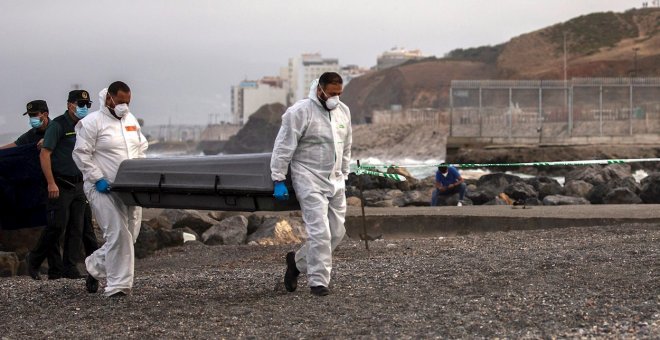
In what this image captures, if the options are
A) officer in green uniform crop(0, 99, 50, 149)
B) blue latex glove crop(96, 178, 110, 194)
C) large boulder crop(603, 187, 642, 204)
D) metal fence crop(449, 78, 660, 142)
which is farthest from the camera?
metal fence crop(449, 78, 660, 142)

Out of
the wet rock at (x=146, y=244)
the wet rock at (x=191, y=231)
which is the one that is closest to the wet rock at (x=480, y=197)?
the wet rock at (x=191, y=231)

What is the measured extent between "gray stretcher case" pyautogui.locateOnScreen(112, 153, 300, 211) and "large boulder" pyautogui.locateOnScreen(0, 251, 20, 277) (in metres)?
3.56

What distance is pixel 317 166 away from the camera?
28.8 feet

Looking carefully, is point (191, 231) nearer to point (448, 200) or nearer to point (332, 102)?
point (448, 200)

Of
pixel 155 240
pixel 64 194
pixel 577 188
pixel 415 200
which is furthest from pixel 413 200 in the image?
pixel 64 194

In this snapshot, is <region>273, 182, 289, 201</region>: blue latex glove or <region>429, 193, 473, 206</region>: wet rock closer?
<region>273, 182, 289, 201</region>: blue latex glove

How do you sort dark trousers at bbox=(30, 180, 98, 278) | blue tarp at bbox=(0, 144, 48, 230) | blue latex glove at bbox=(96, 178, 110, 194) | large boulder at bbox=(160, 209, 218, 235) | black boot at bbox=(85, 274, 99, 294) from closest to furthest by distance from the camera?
blue latex glove at bbox=(96, 178, 110, 194) < black boot at bbox=(85, 274, 99, 294) < dark trousers at bbox=(30, 180, 98, 278) < blue tarp at bbox=(0, 144, 48, 230) < large boulder at bbox=(160, 209, 218, 235)

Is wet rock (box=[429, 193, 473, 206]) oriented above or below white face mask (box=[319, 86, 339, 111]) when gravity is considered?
below

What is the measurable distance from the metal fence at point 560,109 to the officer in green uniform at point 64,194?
4437cm

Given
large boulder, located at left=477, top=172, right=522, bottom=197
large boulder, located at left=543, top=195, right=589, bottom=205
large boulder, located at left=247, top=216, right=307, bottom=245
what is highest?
large boulder, located at left=247, top=216, right=307, bottom=245

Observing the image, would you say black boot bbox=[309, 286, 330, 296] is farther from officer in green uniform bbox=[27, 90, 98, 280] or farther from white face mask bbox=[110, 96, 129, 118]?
officer in green uniform bbox=[27, 90, 98, 280]

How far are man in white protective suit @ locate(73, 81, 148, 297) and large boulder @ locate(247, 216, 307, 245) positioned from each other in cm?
624

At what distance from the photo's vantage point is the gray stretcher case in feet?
29.2

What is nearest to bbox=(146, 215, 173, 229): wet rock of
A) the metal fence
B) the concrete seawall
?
the concrete seawall
